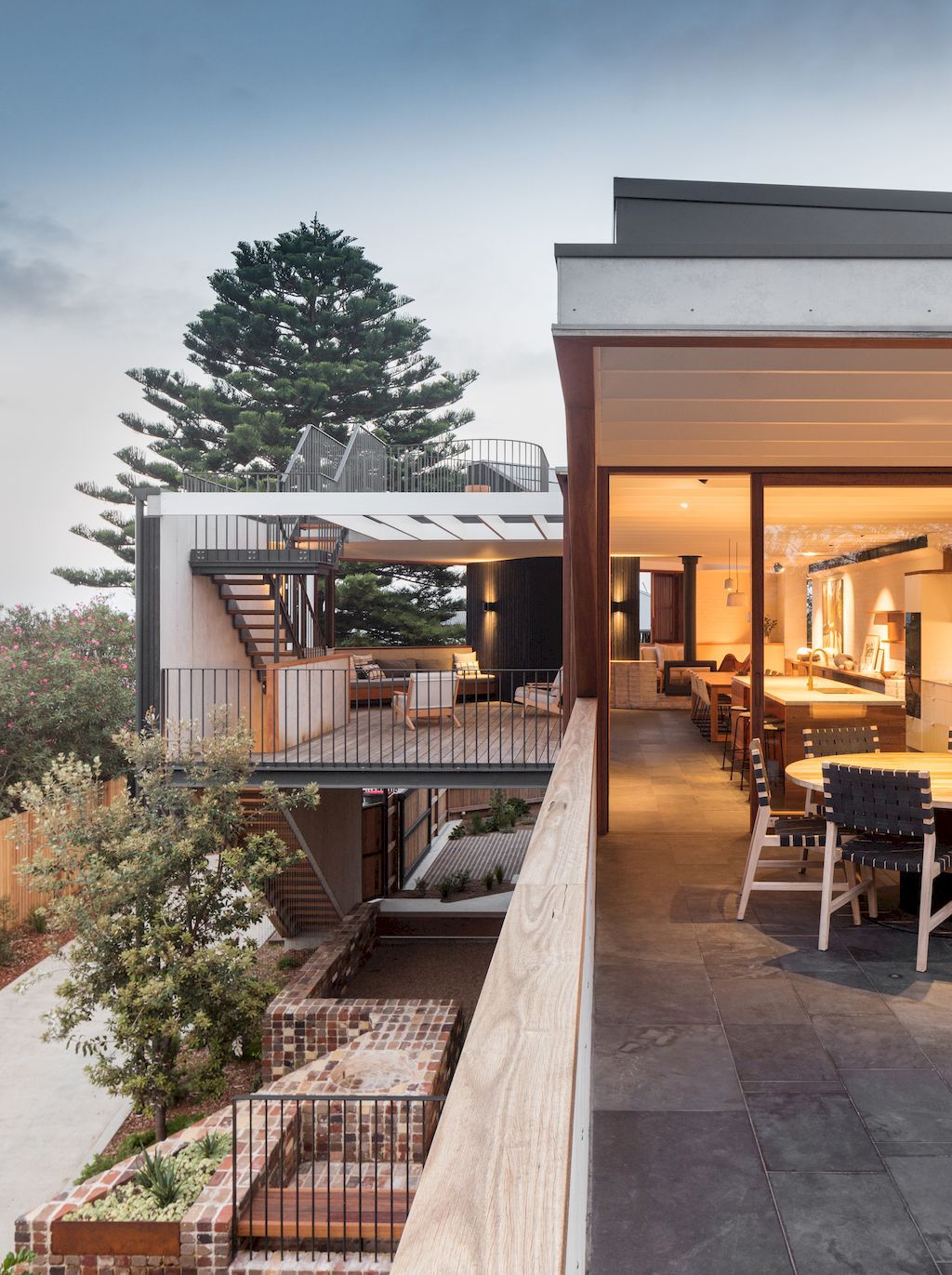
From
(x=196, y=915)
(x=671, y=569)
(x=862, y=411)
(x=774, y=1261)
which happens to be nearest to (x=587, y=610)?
(x=862, y=411)

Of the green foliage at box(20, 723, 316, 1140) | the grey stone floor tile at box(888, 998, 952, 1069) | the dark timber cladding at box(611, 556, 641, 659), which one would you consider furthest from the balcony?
the grey stone floor tile at box(888, 998, 952, 1069)

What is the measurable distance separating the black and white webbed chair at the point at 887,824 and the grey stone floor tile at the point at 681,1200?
5.12ft

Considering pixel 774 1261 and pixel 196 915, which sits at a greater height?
pixel 774 1261

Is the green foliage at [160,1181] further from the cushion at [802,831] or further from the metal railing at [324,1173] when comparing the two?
the cushion at [802,831]

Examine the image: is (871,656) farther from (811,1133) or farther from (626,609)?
(626,609)

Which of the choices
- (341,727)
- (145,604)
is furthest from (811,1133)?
(341,727)

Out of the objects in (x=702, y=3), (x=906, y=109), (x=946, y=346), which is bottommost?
(x=946, y=346)

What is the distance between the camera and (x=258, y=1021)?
10086 mm

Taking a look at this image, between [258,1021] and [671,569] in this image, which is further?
[671,569]

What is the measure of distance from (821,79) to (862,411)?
80.7ft

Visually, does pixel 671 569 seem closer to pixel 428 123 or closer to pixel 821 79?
pixel 821 79

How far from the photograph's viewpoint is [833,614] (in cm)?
727

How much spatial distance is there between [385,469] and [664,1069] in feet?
52.5

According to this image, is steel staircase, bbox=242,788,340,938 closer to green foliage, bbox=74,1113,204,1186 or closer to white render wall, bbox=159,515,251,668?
white render wall, bbox=159,515,251,668
